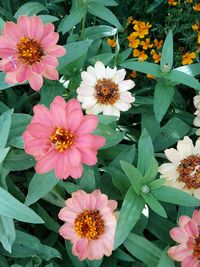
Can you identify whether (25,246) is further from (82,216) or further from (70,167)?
(70,167)

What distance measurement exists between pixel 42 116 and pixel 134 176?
282 mm

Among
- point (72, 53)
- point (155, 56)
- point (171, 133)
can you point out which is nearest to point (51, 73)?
point (72, 53)

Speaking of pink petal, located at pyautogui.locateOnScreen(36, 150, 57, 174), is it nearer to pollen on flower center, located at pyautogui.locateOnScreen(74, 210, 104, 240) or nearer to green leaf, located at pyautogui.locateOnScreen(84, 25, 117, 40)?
pollen on flower center, located at pyautogui.locateOnScreen(74, 210, 104, 240)

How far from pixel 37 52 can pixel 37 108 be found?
239mm

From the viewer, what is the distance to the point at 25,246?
1.22 m

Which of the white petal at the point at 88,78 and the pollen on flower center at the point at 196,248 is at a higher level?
the white petal at the point at 88,78

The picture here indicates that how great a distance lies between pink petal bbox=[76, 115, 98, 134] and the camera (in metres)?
0.97

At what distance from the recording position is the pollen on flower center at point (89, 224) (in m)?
1.11

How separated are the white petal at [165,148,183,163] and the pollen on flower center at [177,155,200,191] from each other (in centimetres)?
1

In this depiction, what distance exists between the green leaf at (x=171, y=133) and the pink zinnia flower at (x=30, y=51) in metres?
0.44

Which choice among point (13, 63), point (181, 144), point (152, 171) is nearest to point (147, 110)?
point (181, 144)

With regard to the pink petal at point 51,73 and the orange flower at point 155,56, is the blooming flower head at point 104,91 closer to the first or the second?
the pink petal at point 51,73

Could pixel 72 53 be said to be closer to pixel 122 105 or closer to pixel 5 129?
pixel 122 105

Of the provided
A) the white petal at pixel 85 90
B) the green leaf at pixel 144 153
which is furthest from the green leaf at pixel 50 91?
the green leaf at pixel 144 153
